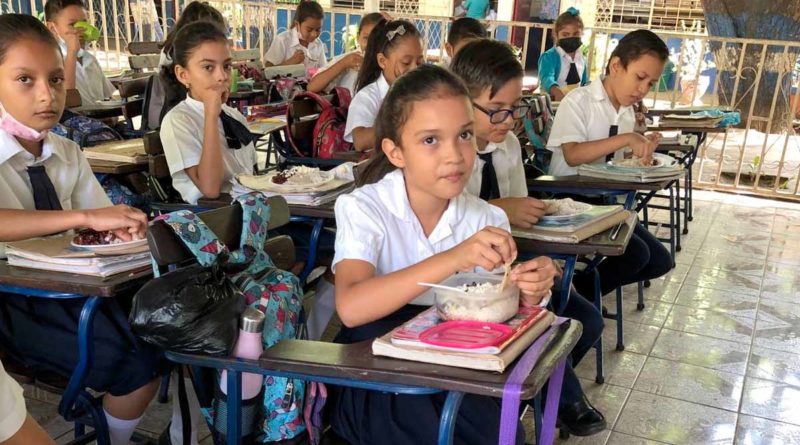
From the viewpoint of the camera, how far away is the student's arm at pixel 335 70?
15.8 ft

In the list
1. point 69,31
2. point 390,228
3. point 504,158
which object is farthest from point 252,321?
point 69,31

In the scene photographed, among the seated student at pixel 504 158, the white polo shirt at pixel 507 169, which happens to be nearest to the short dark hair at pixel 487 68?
the seated student at pixel 504 158

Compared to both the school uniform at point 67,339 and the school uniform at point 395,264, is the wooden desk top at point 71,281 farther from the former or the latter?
the school uniform at point 395,264

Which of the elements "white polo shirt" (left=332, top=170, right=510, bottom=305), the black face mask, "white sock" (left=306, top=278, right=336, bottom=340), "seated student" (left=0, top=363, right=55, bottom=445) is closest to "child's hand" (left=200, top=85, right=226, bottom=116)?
"white sock" (left=306, top=278, right=336, bottom=340)

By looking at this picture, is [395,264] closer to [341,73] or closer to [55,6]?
[341,73]

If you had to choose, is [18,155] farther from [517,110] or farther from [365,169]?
[517,110]

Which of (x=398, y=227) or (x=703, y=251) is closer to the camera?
(x=398, y=227)

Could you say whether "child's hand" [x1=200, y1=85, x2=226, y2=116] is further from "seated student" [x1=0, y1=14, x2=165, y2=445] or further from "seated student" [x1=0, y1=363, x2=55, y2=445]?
"seated student" [x1=0, y1=363, x2=55, y2=445]

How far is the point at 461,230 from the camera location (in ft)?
6.14

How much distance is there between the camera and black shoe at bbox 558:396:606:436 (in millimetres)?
2162

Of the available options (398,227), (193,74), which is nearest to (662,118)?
(193,74)

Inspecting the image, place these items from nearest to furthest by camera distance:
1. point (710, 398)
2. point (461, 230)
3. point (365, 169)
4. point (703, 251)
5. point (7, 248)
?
point (7, 248) < point (461, 230) < point (365, 169) < point (710, 398) < point (703, 251)

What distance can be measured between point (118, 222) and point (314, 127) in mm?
2102

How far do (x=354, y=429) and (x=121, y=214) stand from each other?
0.78 m
